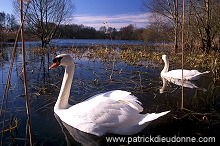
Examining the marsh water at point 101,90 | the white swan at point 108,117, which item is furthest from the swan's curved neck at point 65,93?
the white swan at point 108,117

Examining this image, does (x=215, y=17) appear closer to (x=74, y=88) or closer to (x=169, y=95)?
(x=169, y=95)

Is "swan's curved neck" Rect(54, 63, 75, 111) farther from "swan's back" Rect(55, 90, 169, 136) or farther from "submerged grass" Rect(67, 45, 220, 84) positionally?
"submerged grass" Rect(67, 45, 220, 84)

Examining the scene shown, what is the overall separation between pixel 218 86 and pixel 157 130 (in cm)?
295

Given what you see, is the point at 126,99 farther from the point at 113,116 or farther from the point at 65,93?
the point at 65,93

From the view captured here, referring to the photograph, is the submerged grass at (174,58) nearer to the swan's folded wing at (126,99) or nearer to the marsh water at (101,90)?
the marsh water at (101,90)

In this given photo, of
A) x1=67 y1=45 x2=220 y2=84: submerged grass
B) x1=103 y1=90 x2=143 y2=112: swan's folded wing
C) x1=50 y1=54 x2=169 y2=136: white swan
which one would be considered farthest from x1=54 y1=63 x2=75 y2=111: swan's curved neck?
x1=67 y1=45 x2=220 y2=84: submerged grass

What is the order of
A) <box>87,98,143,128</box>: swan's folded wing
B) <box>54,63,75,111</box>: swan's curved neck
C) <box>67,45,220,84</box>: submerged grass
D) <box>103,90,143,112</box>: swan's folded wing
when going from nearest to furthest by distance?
1. <box>87,98,143,128</box>: swan's folded wing
2. <box>103,90,143,112</box>: swan's folded wing
3. <box>54,63,75,111</box>: swan's curved neck
4. <box>67,45,220,84</box>: submerged grass

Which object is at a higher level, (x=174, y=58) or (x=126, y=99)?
(x=174, y=58)

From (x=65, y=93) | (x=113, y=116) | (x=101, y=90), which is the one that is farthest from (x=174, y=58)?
(x=113, y=116)

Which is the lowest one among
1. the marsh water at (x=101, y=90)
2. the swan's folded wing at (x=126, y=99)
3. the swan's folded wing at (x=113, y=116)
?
the marsh water at (x=101, y=90)

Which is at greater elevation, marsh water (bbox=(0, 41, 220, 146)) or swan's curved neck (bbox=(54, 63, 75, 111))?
swan's curved neck (bbox=(54, 63, 75, 111))

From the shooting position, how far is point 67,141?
202cm

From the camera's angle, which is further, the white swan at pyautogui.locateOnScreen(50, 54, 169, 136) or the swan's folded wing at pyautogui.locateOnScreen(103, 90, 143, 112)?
the swan's folded wing at pyautogui.locateOnScreen(103, 90, 143, 112)

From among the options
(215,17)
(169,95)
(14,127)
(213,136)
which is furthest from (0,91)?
(215,17)
